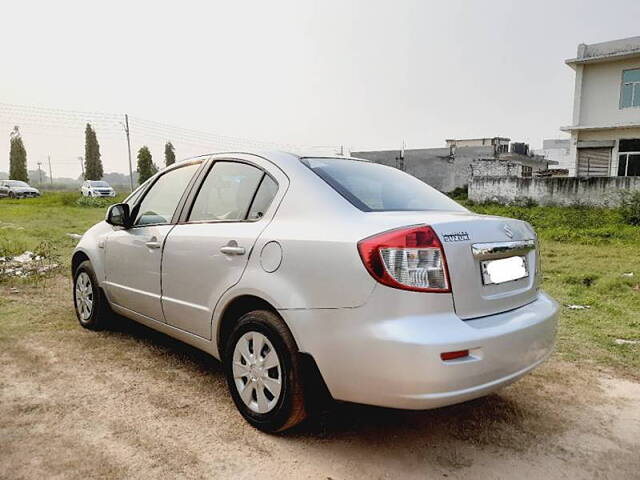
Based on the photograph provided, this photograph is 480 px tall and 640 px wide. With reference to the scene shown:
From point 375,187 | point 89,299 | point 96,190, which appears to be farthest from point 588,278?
point 96,190

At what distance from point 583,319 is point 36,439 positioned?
4841 mm

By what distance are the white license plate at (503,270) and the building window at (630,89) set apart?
2464 cm

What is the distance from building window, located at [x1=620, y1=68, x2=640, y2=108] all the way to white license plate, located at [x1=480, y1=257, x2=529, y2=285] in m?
24.6

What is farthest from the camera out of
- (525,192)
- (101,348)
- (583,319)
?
(525,192)

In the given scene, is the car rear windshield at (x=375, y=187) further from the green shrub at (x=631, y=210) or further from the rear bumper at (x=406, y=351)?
the green shrub at (x=631, y=210)

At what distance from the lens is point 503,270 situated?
253cm

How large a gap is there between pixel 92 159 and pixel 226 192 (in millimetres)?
56228

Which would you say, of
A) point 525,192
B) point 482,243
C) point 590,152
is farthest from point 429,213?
point 590,152

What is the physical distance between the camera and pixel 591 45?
2323cm

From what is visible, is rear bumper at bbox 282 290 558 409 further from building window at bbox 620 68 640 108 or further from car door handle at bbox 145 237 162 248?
building window at bbox 620 68 640 108

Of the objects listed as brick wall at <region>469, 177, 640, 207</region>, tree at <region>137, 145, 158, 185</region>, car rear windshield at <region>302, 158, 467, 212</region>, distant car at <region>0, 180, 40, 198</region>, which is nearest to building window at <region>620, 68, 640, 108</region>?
brick wall at <region>469, 177, 640, 207</region>

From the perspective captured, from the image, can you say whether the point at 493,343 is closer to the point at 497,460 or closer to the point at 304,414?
the point at 497,460

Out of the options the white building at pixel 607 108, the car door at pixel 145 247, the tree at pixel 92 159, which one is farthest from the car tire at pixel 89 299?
the tree at pixel 92 159

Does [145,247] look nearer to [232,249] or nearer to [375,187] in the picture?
[232,249]
